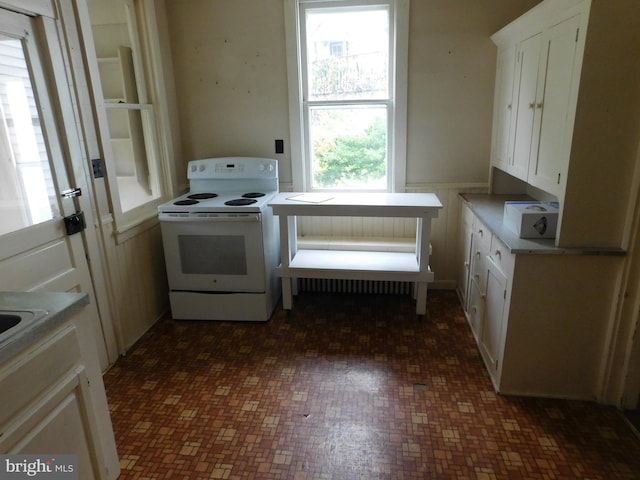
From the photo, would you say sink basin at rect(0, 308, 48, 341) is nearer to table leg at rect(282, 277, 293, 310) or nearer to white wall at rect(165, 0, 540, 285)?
table leg at rect(282, 277, 293, 310)

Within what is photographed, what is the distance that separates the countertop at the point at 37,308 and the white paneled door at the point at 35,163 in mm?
517

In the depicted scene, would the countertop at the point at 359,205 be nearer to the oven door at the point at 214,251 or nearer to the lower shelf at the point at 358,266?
the oven door at the point at 214,251

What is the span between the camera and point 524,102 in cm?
237

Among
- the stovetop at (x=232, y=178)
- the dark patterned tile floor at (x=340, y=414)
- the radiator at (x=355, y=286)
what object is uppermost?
the stovetop at (x=232, y=178)

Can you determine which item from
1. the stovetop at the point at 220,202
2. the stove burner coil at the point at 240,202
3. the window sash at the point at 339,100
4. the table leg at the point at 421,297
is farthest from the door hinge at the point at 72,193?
the table leg at the point at 421,297

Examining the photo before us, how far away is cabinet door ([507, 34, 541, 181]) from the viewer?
2.22 meters

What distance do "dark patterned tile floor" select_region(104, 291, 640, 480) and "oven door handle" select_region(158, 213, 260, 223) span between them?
2.57ft

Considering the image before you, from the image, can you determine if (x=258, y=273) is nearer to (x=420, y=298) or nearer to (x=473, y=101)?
(x=420, y=298)

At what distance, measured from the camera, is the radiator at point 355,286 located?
327cm

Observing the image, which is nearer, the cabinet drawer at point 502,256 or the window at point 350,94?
the cabinet drawer at point 502,256

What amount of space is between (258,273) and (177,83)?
1.71m

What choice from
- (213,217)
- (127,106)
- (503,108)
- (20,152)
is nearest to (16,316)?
(20,152)

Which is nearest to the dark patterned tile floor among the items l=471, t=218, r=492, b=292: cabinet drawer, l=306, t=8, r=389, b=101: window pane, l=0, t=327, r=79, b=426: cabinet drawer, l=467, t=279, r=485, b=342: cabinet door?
l=467, t=279, r=485, b=342: cabinet door

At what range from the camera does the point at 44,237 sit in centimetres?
191
